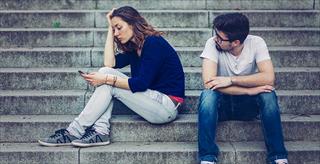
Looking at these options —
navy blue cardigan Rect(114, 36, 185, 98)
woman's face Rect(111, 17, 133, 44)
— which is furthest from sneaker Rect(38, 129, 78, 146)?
woman's face Rect(111, 17, 133, 44)

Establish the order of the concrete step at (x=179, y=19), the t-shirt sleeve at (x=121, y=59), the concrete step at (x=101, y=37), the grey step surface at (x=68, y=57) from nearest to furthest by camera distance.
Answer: the t-shirt sleeve at (x=121, y=59), the grey step surface at (x=68, y=57), the concrete step at (x=101, y=37), the concrete step at (x=179, y=19)

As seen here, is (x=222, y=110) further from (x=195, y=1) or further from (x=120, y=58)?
(x=195, y=1)

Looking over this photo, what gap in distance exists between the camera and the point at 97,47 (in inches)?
237

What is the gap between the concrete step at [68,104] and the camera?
5.05 m

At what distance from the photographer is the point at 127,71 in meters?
5.48

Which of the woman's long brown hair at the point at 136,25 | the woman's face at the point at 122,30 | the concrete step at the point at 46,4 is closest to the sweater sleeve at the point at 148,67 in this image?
the woman's long brown hair at the point at 136,25

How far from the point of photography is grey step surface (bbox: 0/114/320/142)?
475cm

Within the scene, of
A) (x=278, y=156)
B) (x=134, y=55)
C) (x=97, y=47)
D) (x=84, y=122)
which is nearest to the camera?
(x=278, y=156)

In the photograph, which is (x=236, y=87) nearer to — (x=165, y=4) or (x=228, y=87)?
(x=228, y=87)

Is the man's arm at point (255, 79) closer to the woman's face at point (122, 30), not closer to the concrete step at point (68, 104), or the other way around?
the concrete step at point (68, 104)

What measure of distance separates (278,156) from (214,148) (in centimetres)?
57

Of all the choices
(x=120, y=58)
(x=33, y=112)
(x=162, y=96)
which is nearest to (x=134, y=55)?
(x=120, y=58)

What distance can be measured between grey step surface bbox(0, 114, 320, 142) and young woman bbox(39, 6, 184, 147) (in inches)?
5.1

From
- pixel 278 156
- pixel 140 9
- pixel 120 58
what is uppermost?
pixel 140 9
